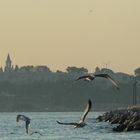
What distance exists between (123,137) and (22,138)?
23.4ft

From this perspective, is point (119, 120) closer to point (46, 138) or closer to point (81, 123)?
point (46, 138)

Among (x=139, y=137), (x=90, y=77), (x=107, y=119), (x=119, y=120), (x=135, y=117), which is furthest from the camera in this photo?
(x=107, y=119)

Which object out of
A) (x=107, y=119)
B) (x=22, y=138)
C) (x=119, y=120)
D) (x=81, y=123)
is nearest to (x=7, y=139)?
(x=22, y=138)

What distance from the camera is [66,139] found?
65.8m

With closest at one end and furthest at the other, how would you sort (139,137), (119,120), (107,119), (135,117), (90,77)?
(90,77), (139,137), (135,117), (119,120), (107,119)

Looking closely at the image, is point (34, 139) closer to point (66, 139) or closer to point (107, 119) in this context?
point (66, 139)

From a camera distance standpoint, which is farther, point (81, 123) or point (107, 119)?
point (107, 119)

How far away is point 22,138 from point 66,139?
13.3 ft

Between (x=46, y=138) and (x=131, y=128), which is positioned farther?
(x=131, y=128)

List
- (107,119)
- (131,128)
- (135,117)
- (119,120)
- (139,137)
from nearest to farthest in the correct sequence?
(139,137) < (131,128) < (135,117) < (119,120) < (107,119)

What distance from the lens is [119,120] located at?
102 meters

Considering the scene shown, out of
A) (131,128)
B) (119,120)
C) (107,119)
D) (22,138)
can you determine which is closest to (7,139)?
(22,138)

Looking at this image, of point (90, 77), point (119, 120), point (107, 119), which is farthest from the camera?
point (107, 119)

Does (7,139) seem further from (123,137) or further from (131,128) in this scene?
(131,128)
